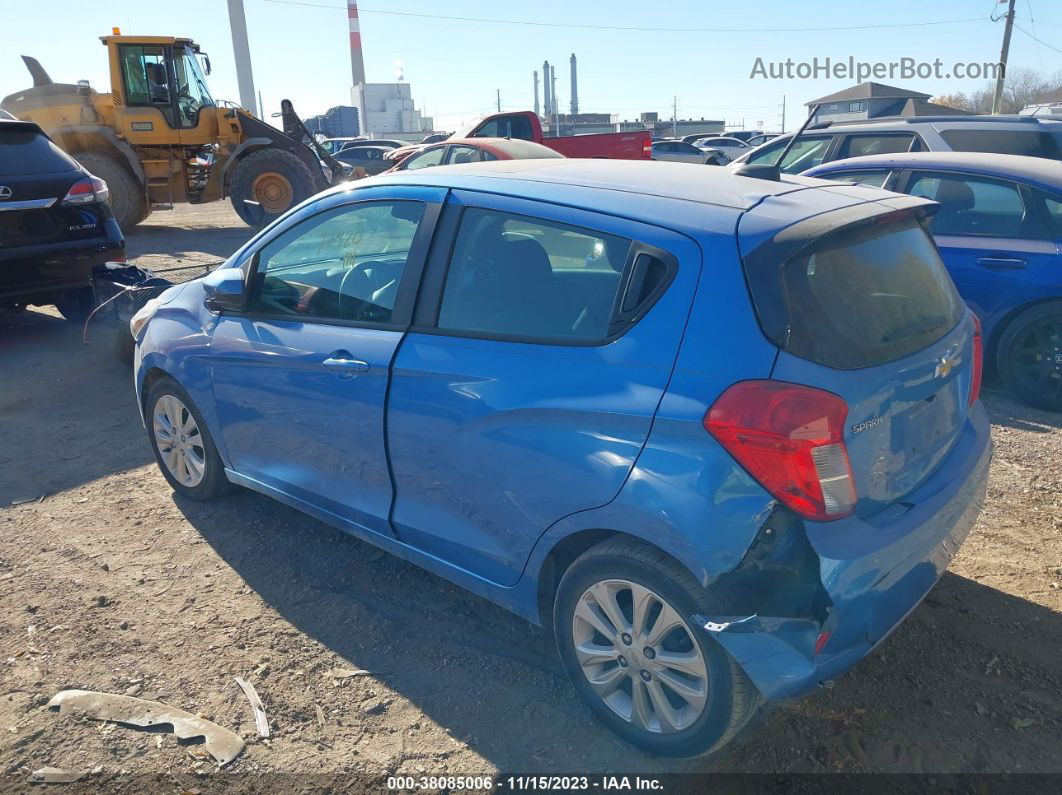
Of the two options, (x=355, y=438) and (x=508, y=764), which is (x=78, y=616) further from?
(x=508, y=764)

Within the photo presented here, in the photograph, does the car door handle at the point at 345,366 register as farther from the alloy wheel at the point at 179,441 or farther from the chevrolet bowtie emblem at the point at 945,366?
the chevrolet bowtie emblem at the point at 945,366

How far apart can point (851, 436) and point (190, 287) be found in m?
3.28

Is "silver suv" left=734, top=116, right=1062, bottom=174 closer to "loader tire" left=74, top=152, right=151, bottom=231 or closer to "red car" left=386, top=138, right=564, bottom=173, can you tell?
"red car" left=386, top=138, right=564, bottom=173

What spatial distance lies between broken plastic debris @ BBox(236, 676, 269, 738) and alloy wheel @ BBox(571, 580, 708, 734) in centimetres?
107

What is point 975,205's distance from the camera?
5738mm

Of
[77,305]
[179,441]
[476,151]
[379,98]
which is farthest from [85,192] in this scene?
[379,98]

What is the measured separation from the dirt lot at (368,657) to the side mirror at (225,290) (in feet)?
3.61

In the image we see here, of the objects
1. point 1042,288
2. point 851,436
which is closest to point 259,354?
point 851,436

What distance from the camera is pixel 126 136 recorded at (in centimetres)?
1465

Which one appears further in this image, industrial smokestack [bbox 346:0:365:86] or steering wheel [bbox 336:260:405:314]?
industrial smokestack [bbox 346:0:365:86]

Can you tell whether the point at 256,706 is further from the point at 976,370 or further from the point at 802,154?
the point at 802,154

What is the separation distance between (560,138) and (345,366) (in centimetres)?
1292

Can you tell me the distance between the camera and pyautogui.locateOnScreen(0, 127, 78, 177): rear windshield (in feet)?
22.0

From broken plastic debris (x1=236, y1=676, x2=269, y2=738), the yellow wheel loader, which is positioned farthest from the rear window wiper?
the yellow wheel loader
